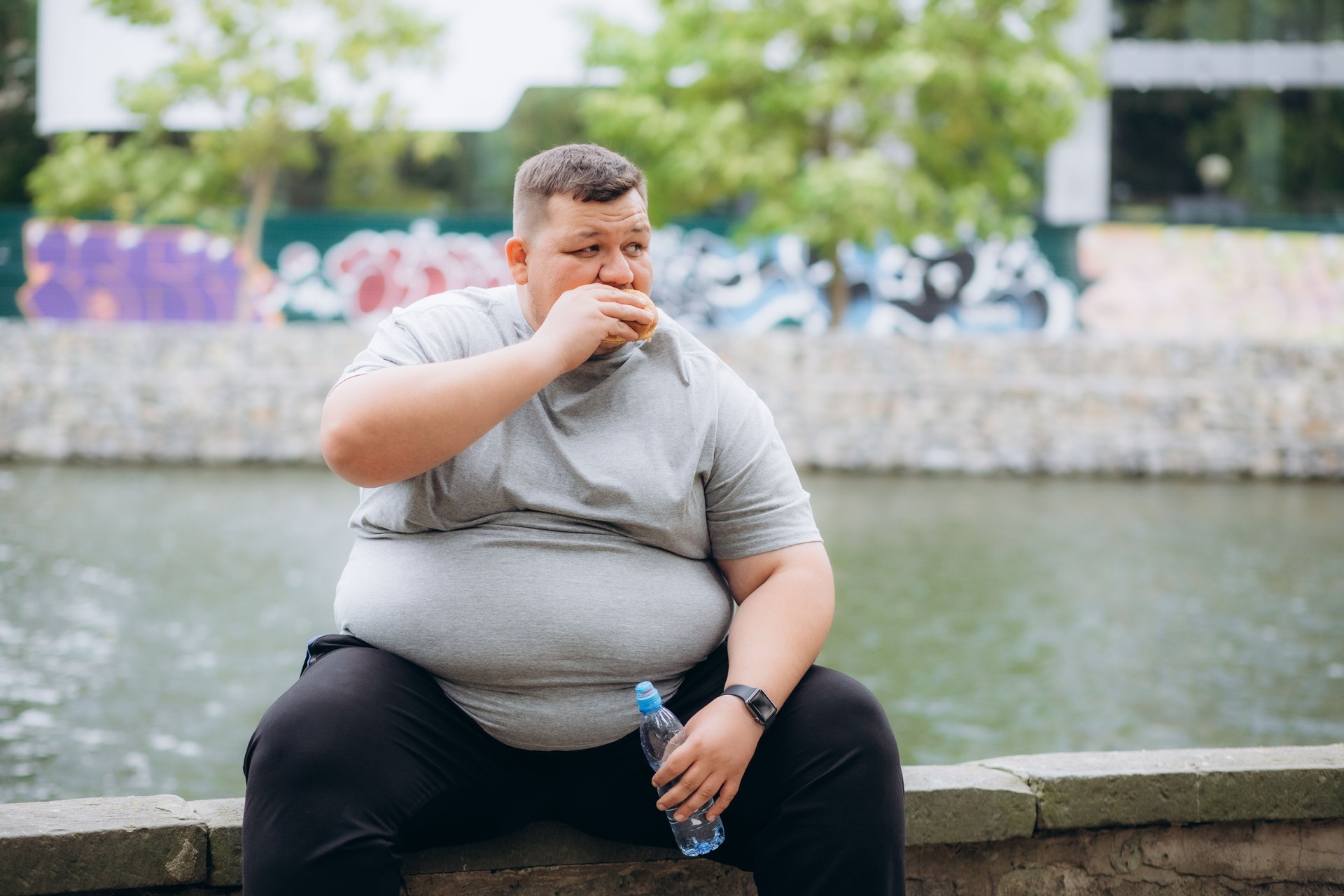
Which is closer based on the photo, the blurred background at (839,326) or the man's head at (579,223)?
the man's head at (579,223)

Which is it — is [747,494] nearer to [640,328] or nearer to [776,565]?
[776,565]

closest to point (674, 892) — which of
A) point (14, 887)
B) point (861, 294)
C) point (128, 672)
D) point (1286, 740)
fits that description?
point (14, 887)

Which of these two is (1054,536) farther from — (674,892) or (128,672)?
(674,892)

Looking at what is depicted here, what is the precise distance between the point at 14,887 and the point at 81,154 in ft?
70.2

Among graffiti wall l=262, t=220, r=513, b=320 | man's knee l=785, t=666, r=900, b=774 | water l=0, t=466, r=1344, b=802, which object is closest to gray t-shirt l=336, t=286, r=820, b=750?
man's knee l=785, t=666, r=900, b=774

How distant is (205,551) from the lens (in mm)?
8164

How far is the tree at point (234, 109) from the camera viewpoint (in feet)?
66.3

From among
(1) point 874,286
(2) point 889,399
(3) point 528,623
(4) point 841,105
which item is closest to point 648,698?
(3) point 528,623

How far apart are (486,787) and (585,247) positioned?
2.75ft

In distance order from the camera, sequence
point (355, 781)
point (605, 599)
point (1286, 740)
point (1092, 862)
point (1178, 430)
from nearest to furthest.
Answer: point (355, 781)
point (605, 599)
point (1092, 862)
point (1286, 740)
point (1178, 430)

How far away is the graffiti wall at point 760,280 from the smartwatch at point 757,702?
1891 centimetres

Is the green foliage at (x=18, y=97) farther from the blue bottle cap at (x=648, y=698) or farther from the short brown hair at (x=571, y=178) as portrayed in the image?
the blue bottle cap at (x=648, y=698)

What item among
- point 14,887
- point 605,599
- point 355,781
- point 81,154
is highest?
point 81,154

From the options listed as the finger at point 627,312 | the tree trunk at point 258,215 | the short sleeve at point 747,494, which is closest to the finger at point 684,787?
the short sleeve at point 747,494
